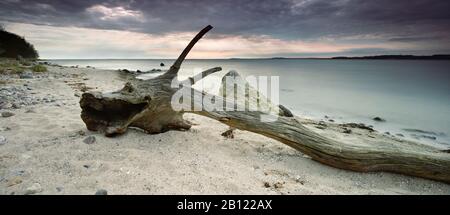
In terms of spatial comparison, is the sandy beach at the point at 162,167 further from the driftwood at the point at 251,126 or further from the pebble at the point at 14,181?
the driftwood at the point at 251,126

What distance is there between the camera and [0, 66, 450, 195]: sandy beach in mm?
2387

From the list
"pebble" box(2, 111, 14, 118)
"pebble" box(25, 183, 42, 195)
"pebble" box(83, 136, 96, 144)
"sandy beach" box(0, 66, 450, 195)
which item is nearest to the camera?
"pebble" box(25, 183, 42, 195)

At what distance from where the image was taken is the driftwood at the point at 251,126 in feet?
9.95

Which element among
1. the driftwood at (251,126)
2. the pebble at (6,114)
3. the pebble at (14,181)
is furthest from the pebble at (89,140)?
the pebble at (6,114)

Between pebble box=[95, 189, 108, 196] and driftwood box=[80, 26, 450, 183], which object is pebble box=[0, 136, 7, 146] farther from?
pebble box=[95, 189, 108, 196]

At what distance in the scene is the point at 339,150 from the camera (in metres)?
3.19

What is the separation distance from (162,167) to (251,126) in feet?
4.18

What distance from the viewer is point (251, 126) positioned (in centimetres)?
346

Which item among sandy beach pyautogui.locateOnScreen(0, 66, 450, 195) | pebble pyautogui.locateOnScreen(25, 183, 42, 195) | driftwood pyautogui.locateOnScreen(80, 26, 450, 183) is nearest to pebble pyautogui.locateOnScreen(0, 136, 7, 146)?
sandy beach pyautogui.locateOnScreen(0, 66, 450, 195)

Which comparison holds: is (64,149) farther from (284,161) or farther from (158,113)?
(284,161)

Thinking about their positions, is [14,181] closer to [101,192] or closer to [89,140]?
[101,192]

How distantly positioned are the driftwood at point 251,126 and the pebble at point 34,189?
1172 mm

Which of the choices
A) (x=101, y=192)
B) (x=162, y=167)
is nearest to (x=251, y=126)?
(x=162, y=167)
